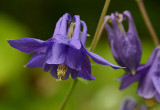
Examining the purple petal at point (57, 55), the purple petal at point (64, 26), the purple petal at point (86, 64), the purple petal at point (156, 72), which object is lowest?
the purple petal at point (156, 72)

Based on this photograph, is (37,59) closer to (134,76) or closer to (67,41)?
(67,41)

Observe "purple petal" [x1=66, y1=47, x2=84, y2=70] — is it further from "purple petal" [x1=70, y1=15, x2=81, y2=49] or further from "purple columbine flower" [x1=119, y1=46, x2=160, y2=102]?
"purple columbine flower" [x1=119, y1=46, x2=160, y2=102]

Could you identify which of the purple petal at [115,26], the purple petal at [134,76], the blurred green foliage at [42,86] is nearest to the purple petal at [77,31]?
the purple petal at [115,26]

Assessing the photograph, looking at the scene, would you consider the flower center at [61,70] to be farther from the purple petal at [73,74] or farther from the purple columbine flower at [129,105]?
the purple columbine flower at [129,105]

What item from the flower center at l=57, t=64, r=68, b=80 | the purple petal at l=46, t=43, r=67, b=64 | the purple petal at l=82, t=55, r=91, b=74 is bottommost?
the flower center at l=57, t=64, r=68, b=80

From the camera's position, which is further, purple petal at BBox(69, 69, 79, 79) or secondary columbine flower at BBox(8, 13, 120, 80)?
purple petal at BBox(69, 69, 79, 79)

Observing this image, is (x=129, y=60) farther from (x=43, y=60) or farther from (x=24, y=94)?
(x=24, y=94)

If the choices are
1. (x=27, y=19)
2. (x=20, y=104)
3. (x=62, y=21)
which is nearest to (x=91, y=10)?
(x=27, y=19)

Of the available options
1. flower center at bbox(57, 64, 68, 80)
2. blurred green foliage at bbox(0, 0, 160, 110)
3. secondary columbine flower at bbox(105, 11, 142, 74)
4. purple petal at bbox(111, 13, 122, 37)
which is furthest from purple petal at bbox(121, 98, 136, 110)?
blurred green foliage at bbox(0, 0, 160, 110)
